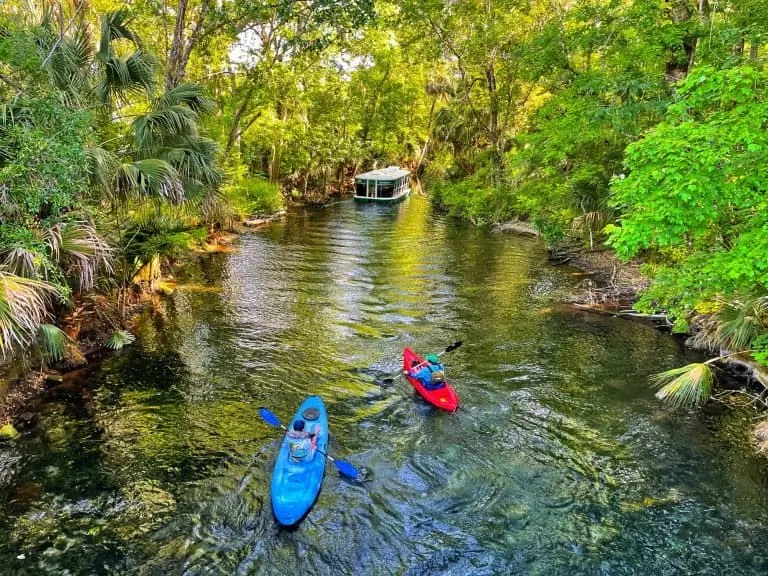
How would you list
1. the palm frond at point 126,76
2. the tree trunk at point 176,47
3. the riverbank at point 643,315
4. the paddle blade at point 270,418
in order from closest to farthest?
1. the paddle blade at point 270,418
2. the riverbank at point 643,315
3. the palm frond at point 126,76
4. the tree trunk at point 176,47

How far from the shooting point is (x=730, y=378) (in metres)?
9.90

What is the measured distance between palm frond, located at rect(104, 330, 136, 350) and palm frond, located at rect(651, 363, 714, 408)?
10483mm

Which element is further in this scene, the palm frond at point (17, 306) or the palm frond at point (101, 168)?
the palm frond at point (101, 168)

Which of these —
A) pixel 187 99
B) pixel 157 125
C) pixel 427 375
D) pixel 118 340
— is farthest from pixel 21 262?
pixel 427 375

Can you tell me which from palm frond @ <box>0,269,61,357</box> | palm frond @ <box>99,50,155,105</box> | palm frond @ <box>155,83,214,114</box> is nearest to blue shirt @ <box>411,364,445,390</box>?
palm frond @ <box>0,269,61,357</box>

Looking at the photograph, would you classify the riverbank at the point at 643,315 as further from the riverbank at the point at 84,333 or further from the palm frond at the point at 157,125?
the riverbank at the point at 84,333

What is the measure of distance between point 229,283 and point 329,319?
4.68 metres

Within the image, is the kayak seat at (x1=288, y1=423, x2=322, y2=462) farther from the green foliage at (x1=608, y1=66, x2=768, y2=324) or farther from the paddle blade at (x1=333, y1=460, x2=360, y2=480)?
the green foliage at (x1=608, y1=66, x2=768, y2=324)

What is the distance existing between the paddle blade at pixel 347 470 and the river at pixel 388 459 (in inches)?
6.5

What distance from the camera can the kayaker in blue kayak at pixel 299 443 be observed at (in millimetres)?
6594

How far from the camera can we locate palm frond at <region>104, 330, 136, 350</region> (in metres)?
10.8

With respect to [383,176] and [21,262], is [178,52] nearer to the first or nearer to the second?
[21,262]

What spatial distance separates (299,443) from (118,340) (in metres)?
6.28

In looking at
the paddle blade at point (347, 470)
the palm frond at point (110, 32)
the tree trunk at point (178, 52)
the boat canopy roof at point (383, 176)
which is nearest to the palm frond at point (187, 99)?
the palm frond at point (110, 32)
